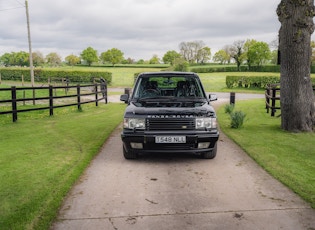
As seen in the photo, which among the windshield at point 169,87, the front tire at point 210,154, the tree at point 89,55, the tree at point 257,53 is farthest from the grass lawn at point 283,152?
the tree at point 89,55

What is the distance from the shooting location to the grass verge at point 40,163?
13.6ft

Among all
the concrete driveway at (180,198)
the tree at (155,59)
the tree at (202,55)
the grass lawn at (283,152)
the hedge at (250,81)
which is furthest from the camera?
the tree at (155,59)

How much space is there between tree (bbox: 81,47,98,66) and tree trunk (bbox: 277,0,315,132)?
11901 centimetres

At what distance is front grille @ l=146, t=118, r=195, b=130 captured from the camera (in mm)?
6145

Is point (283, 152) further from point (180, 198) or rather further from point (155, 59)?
point (155, 59)

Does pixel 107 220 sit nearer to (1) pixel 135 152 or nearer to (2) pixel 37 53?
(1) pixel 135 152

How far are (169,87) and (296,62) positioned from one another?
408 centimetres

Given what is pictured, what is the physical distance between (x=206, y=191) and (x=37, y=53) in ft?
441

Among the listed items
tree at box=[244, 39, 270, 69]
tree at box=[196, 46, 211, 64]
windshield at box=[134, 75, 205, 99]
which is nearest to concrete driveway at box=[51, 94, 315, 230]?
windshield at box=[134, 75, 205, 99]

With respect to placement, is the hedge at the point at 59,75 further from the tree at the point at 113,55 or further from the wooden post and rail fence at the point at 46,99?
the tree at the point at 113,55

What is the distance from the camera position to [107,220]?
3.95 m

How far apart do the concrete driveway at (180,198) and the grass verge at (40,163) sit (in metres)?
0.28

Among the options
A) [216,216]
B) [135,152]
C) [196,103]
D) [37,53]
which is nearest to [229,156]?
[196,103]

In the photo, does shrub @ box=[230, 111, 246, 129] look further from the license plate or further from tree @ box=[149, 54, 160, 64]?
tree @ box=[149, 54, 160, 64]
